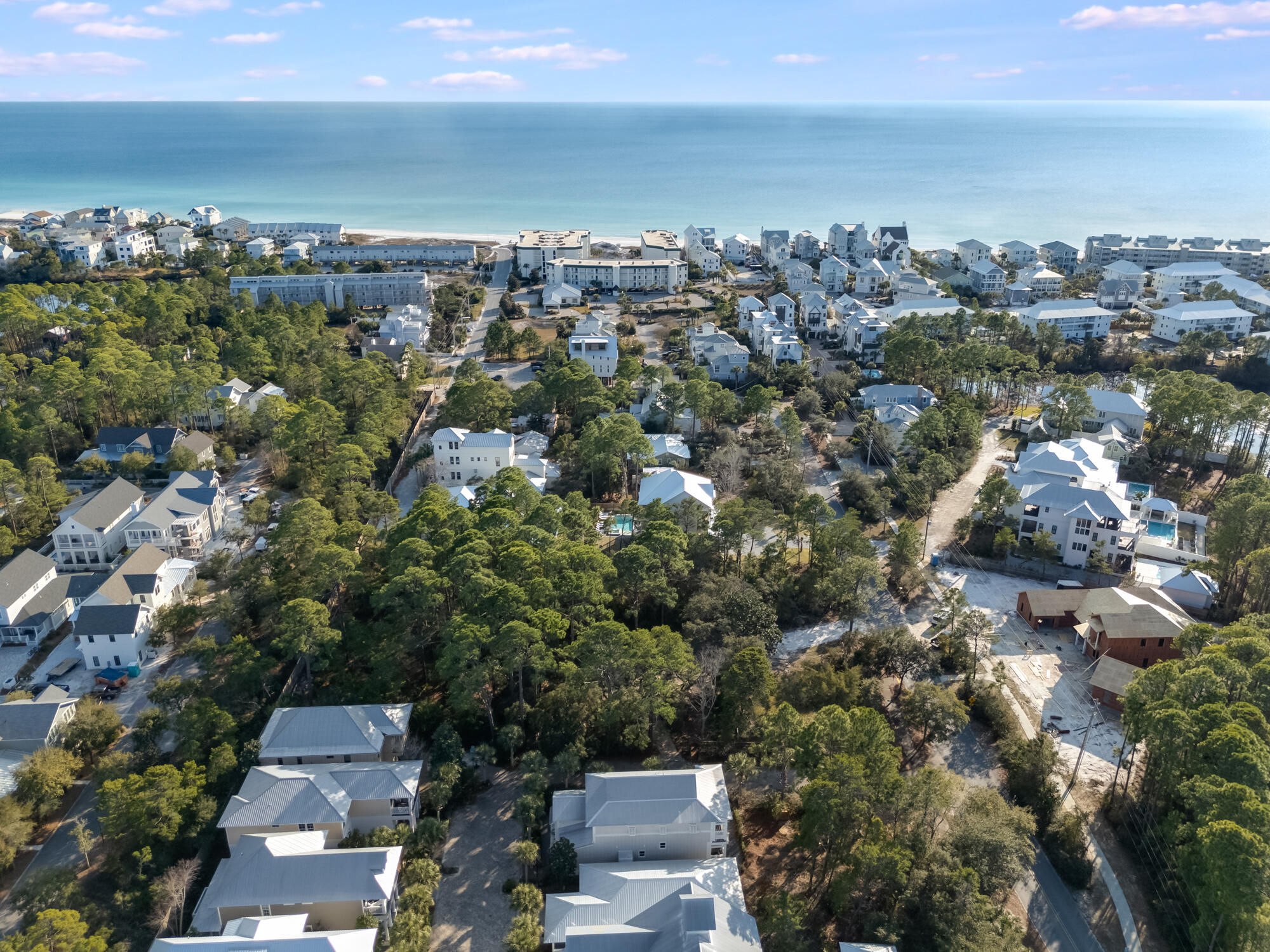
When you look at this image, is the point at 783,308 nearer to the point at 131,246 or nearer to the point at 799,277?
the point at 799,277

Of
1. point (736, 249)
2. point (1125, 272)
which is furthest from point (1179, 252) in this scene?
point (736, 249)

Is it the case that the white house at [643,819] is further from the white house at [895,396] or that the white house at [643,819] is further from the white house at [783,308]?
the white house at [783,308]

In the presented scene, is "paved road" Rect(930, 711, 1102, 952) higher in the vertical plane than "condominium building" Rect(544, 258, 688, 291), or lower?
lower

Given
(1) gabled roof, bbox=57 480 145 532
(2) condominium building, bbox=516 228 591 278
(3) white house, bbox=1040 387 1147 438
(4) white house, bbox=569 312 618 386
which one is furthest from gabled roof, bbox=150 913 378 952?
(2) condominium building, bbox=516 228 591 278

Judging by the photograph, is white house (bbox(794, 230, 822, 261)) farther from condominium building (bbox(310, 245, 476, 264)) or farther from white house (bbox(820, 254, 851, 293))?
condominium building (bbox(310, 245, 476, 264))

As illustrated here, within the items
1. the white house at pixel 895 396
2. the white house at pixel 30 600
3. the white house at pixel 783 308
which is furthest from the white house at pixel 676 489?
the white house at pixel 783 308
